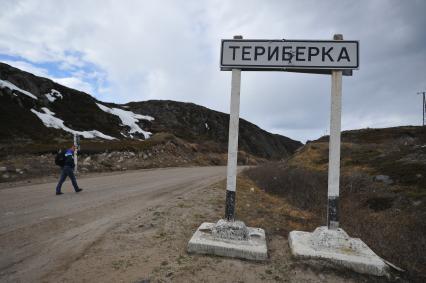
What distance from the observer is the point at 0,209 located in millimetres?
8312

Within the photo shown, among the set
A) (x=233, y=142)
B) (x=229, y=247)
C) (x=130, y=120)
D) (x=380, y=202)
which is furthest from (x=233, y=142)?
(x=130, y=120)

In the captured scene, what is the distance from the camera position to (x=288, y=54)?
229 inches

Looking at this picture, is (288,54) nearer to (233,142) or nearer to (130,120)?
(233,142)

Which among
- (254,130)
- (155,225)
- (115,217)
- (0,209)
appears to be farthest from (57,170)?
(254,130)

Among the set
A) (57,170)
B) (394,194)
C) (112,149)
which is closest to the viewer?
(394,194)

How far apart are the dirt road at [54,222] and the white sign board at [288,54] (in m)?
3.75

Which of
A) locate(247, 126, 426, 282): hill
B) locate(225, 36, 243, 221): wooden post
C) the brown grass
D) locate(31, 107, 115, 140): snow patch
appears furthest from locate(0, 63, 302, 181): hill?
locate(225, 36, 243, 221): wooden post

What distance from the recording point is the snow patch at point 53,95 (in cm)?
5673

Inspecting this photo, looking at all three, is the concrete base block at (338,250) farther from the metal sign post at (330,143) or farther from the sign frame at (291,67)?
the sign frame at (291,67)

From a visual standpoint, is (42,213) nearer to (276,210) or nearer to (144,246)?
(144,246)

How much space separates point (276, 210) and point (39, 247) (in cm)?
566

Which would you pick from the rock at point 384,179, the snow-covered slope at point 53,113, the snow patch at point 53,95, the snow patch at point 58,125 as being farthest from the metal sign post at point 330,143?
the snow patch at point 53,95

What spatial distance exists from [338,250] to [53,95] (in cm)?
6057

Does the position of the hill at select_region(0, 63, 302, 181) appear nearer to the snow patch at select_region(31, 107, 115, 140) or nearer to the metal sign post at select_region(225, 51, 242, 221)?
the snow patch at select_region(31, 107, 115, 140)
